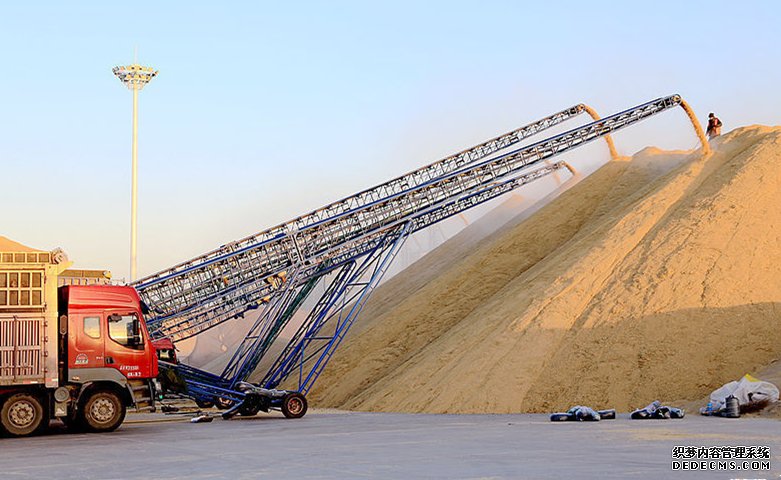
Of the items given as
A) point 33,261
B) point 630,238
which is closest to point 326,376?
point 630,238

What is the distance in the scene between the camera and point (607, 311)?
107 feet

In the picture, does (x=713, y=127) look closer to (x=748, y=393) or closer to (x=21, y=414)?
(x=748, y=393)

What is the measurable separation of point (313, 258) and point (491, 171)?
824 centimetres

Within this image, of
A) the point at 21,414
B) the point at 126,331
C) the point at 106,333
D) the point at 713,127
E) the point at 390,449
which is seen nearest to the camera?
the point at 390,449

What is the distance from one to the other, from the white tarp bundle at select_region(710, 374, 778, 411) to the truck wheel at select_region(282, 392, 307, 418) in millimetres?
11926

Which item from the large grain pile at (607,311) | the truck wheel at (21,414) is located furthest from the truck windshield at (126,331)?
the large grain pile at (607,311)

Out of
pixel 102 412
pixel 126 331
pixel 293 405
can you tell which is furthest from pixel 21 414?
pixel 293 405

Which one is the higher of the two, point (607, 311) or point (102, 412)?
point (607, 311)

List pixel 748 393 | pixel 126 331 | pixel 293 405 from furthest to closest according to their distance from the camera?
pixel 293 405
pixel 126 331
pixel 748 393

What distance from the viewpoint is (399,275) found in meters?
54.0

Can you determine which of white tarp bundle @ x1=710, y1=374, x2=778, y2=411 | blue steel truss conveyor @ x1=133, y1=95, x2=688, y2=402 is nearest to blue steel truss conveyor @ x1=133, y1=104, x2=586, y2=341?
blue steel truss conveyor @ x1=133, y1=95, x2=688, y2=402

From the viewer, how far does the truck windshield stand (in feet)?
87.1

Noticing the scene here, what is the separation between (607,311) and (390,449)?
1521cm

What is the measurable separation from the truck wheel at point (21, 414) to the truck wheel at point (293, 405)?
7590mm
